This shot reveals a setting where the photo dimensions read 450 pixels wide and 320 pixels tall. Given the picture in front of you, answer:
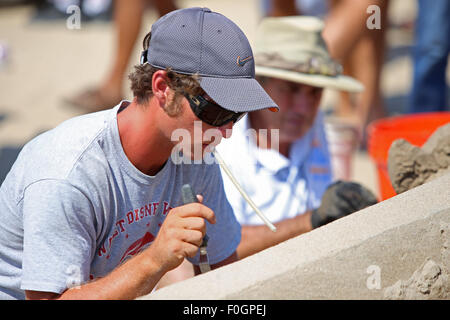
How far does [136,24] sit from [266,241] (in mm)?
2651

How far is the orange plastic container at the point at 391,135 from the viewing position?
2.66 meters

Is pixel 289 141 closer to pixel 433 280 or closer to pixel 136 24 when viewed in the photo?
pixel 433 280

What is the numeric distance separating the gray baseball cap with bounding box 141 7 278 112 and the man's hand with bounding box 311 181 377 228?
0.88 metres

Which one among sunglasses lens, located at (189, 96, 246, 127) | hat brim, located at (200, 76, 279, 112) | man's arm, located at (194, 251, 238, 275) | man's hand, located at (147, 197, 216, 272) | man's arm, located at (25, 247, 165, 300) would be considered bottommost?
man's arm, located at (194, 251, 238, 275)

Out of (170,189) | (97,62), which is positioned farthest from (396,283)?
(97,62)

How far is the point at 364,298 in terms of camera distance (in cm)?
168

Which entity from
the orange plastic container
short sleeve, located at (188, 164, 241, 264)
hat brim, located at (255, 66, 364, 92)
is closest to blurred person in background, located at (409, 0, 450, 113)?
the orange plastic container

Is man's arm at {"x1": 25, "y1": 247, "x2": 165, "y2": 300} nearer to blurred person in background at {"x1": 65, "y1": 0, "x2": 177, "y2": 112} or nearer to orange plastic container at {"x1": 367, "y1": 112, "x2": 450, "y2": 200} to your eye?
orange plastic container at {"x1": 367, "y1": 112, "x2": 450, "y2": 200}

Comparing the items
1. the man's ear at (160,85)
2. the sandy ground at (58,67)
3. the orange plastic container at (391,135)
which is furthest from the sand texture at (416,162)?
the sandy ground at (58,67)

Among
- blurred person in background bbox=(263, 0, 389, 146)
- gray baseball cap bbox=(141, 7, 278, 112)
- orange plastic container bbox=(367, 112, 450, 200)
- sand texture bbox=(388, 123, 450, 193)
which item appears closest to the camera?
gray baseball cap bbox=(141, 7, 278, 112)

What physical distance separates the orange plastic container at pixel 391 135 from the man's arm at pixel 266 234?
0.36 metres

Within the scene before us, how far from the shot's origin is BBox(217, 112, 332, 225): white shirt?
2.67m

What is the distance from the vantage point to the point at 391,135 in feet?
9.13
